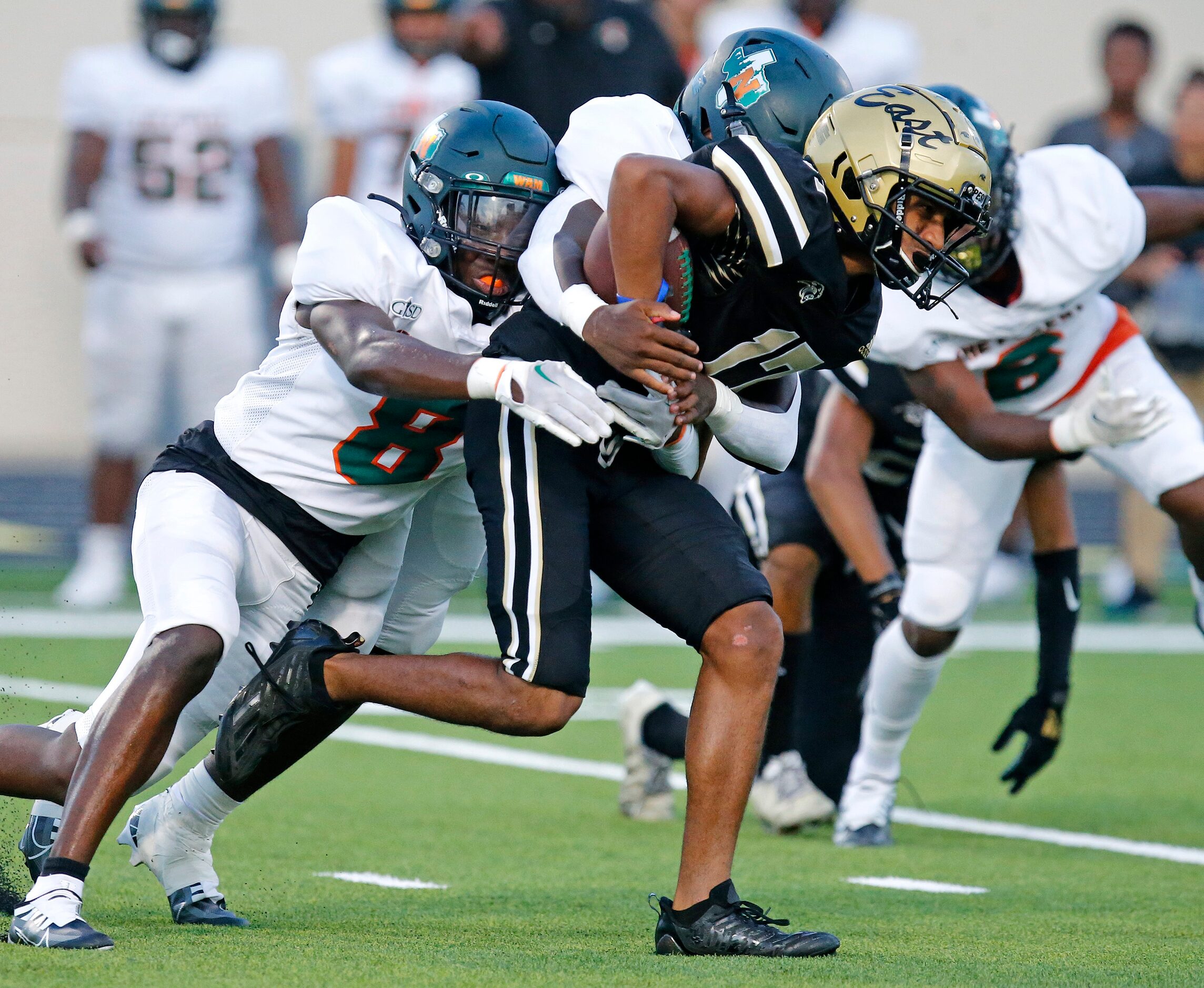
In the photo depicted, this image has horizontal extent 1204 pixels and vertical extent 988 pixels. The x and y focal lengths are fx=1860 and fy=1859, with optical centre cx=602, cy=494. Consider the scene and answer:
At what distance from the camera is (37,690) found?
655cm

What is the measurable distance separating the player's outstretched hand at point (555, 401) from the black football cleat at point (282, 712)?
631mm

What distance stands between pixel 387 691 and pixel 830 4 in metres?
6.41

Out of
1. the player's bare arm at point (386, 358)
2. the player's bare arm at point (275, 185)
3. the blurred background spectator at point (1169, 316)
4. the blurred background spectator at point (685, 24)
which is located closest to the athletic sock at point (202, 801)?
the player's bare arm at point (386, 358)

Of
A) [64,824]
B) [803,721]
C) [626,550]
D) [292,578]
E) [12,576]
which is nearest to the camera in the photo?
[64,824]

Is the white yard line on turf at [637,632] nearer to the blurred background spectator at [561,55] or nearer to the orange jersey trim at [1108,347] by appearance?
the blurred background spectator at [561,55]

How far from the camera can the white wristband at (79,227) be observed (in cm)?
823

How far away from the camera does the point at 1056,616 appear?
4.98 metres

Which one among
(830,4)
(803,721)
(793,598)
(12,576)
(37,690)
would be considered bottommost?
(12,576)

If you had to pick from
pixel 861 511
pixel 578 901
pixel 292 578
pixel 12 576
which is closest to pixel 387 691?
pixel 292 578

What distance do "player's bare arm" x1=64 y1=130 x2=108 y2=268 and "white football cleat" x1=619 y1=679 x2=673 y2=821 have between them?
14.1ft

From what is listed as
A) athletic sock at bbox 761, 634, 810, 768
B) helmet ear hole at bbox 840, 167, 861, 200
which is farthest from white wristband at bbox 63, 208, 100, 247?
helmet ear hole at bbox 840, 167, 861, 200

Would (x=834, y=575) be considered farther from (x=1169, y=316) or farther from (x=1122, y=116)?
(x=1122, y=116)

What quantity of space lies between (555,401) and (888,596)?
A: 80.2 inches

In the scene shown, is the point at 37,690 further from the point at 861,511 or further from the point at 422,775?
the point at 861,511
